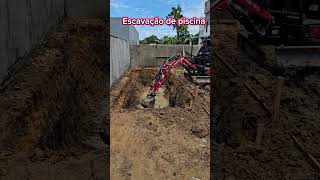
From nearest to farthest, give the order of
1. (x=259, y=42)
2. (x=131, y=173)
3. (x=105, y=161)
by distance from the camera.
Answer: (x=105, y=161) → (x=131, y=173) → (x=259, y=42)

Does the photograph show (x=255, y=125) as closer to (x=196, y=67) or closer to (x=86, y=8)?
(x=196, y=67)

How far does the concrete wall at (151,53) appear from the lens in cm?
2686

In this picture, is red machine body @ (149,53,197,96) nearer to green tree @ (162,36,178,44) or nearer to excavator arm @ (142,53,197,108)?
excavator arm @ (142,53,197,108)

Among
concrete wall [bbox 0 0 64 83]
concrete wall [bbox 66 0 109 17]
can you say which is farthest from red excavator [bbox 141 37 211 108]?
concrete wall [bbox 0 0 64 83]

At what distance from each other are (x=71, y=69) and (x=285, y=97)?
16.7 feet

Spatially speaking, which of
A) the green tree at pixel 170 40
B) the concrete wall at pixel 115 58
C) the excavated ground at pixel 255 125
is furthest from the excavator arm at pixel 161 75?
the green tree at pixel 170 40

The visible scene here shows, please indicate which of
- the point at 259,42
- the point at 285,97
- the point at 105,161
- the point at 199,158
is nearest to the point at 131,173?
the point at 105,161

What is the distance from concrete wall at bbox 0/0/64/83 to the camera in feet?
20.3

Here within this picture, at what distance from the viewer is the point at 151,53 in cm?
2758

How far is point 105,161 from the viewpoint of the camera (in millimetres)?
5641

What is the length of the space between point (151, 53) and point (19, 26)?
67.7 ft

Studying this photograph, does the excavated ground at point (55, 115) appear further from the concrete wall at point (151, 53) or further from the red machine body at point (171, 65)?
the concrete wall at point (151, 53)

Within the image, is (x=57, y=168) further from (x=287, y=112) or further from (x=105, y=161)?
(x=287, y=112)

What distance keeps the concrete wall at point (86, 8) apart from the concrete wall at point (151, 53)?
428 inches
